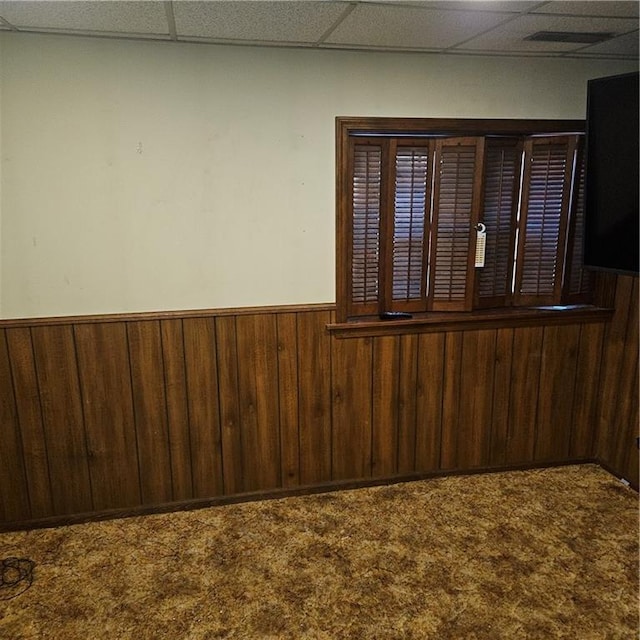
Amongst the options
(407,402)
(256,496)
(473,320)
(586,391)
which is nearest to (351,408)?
(407,402)

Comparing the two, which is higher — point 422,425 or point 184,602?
point 422,425

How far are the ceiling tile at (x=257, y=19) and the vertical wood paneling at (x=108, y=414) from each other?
135 centimetres

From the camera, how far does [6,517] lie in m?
2.65

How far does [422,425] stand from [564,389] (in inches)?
34.7

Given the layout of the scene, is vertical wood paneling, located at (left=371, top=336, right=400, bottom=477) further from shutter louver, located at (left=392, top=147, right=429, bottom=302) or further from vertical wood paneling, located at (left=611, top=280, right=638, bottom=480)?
vertical wood paneling, located at (left=611, top=280, right=638, bottom=480)

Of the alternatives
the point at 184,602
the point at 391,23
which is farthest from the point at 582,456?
the point at 391,23

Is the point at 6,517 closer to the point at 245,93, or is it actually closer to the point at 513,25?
the point at 245,93

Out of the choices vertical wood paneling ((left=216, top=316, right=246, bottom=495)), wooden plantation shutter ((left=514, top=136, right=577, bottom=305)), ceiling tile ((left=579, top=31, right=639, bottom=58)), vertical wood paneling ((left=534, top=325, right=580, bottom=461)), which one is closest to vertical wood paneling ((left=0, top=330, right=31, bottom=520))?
vertical wood paneling ((left=216, top=316, right=246, bottom=495))

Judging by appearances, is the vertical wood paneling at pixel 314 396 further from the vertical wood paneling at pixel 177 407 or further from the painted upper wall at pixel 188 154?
the vertical wood paneling at pixel 177 407

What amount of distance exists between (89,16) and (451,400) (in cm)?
248

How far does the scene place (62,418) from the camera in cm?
260

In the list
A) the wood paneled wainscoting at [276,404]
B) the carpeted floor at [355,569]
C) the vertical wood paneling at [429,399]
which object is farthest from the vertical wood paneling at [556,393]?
the vertical wood paneling at [429,399]

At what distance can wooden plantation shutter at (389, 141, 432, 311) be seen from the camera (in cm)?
282

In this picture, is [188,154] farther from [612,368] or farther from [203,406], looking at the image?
[612,368]
